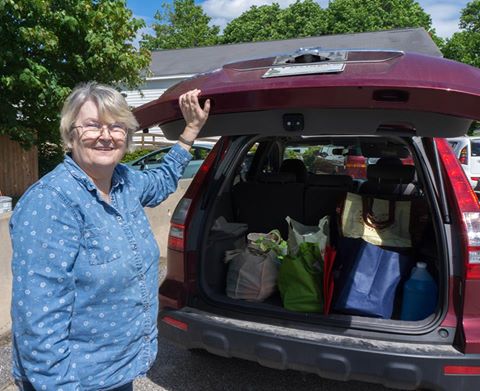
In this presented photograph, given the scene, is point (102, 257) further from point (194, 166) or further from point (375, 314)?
point (194, 166)

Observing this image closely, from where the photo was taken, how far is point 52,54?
748 cm

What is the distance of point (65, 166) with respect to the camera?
164 cm

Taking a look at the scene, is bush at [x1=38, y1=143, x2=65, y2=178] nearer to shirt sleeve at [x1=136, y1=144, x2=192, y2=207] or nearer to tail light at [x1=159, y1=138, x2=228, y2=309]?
tail light at [x1=159, y1=138, x2=228, y2=309]

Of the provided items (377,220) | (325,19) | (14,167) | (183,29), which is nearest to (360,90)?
(377,220)

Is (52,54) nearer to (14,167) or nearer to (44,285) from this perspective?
(14,167)

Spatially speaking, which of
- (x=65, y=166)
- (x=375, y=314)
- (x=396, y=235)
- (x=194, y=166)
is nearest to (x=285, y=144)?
(x=396, y=235)

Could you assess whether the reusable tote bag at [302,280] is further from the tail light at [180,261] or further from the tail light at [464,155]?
the tail light at [464,155]

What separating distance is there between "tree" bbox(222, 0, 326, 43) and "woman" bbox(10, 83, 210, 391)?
118 ft

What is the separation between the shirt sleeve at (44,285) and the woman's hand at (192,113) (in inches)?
35.1

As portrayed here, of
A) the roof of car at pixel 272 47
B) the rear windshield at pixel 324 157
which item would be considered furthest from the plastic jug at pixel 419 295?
the roof of car at pixel 272 47

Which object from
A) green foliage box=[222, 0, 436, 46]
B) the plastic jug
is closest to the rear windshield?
the plastic jug

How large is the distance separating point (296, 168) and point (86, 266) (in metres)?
3.15

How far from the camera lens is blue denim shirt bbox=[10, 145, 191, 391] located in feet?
4.70

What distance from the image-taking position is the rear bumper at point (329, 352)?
2.25 meters
